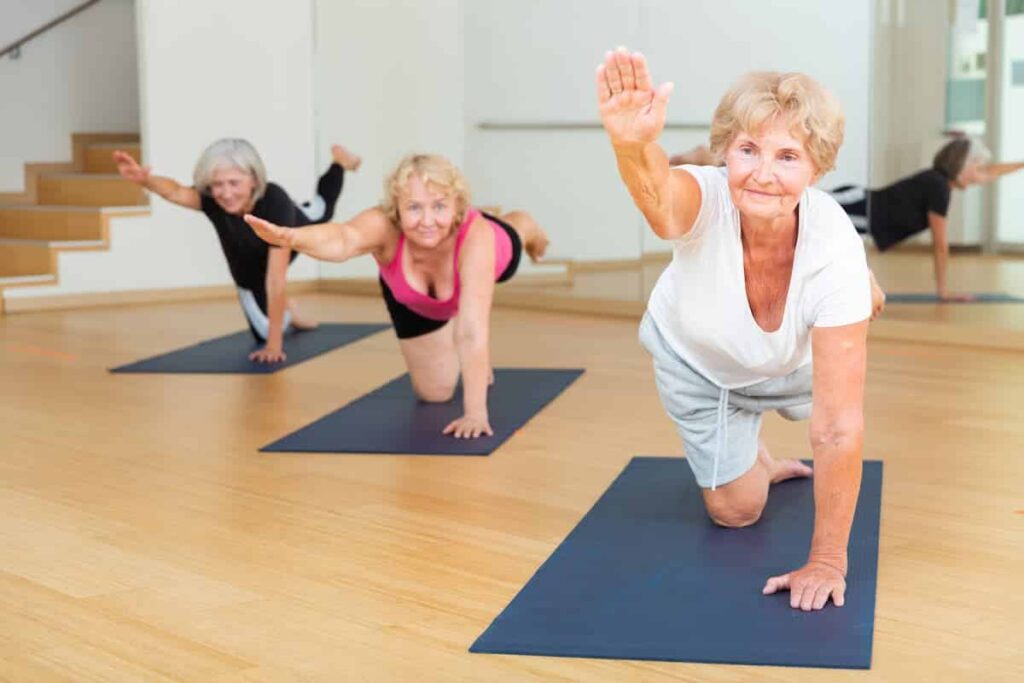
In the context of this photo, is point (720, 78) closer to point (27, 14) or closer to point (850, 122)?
point (850, 122)

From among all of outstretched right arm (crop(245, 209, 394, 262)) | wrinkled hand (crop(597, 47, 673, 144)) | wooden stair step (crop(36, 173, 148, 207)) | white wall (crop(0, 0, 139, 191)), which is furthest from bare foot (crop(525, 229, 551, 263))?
white wall (crop(0, 0, 139, 191))

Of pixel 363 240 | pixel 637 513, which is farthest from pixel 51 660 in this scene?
pixel 363 240

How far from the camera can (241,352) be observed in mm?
4727

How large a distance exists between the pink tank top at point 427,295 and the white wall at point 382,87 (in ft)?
9.13

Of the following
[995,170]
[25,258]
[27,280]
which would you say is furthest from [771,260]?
[25,258]

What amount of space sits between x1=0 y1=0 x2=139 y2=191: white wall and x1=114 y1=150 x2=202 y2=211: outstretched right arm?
9.58 feet

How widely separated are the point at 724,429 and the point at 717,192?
531 mm

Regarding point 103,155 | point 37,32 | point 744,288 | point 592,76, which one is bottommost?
point 744,288

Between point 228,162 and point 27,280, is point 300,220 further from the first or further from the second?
point 27,280

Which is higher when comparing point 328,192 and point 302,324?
point 328,192

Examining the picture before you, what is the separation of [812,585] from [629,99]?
779 mm

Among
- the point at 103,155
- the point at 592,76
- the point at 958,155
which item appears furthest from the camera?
the point at 103,155

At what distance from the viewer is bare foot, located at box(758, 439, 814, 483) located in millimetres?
2660

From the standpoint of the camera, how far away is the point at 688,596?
79.4 inches
